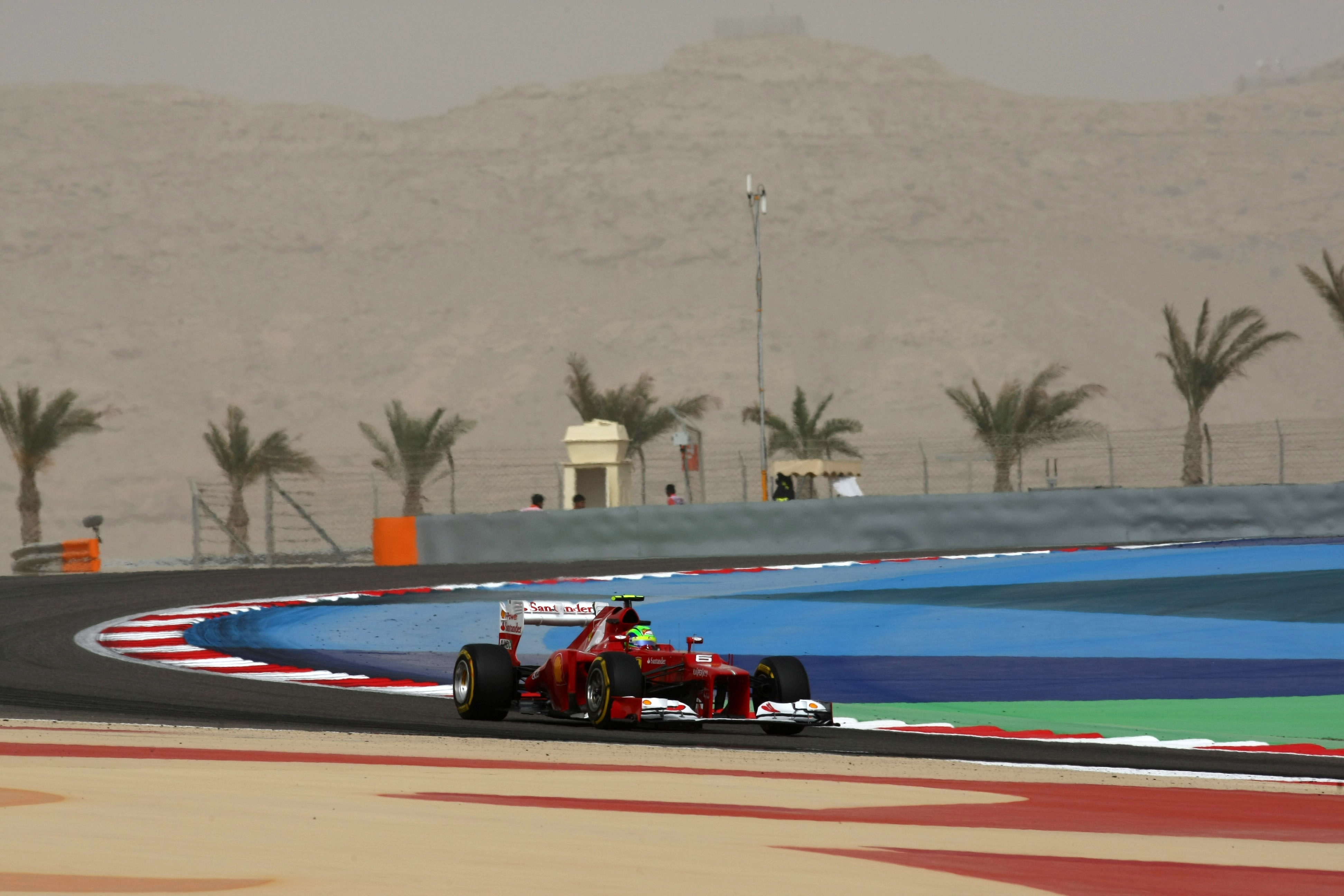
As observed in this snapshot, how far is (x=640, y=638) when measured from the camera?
34.4 ft

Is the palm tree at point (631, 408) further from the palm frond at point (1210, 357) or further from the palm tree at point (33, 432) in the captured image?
the palm tree at point (33, 432)

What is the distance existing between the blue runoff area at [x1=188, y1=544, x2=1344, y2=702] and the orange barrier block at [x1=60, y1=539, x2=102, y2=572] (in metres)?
11.7

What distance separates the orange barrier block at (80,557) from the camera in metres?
32.0

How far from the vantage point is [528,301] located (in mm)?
107500

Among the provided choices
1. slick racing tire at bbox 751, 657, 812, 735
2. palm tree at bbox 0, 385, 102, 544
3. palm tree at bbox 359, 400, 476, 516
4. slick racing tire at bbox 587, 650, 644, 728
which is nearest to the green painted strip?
slick racing tire at bbox 751, 657, 812, 735

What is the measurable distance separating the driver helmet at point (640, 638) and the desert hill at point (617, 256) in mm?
78420

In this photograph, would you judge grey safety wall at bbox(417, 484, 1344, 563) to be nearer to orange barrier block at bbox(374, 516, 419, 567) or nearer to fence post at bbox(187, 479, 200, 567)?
orange barrier block at bbox(374, 516, 419, 567)

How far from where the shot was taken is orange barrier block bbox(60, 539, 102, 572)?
105 feet

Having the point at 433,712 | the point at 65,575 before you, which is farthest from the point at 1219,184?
the point at 433,712

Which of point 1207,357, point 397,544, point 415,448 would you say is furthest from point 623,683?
point 415,448

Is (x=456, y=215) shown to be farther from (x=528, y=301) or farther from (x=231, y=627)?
(x=231, y=627)

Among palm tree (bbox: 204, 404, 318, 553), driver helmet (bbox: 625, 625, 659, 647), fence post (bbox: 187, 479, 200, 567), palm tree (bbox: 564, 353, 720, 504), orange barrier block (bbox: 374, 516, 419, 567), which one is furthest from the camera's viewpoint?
palm tree (bbox: 564, 353, 720, 504)

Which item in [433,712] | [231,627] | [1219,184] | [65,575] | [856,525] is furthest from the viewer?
[1219,184]

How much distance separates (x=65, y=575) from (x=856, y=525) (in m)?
13.2
